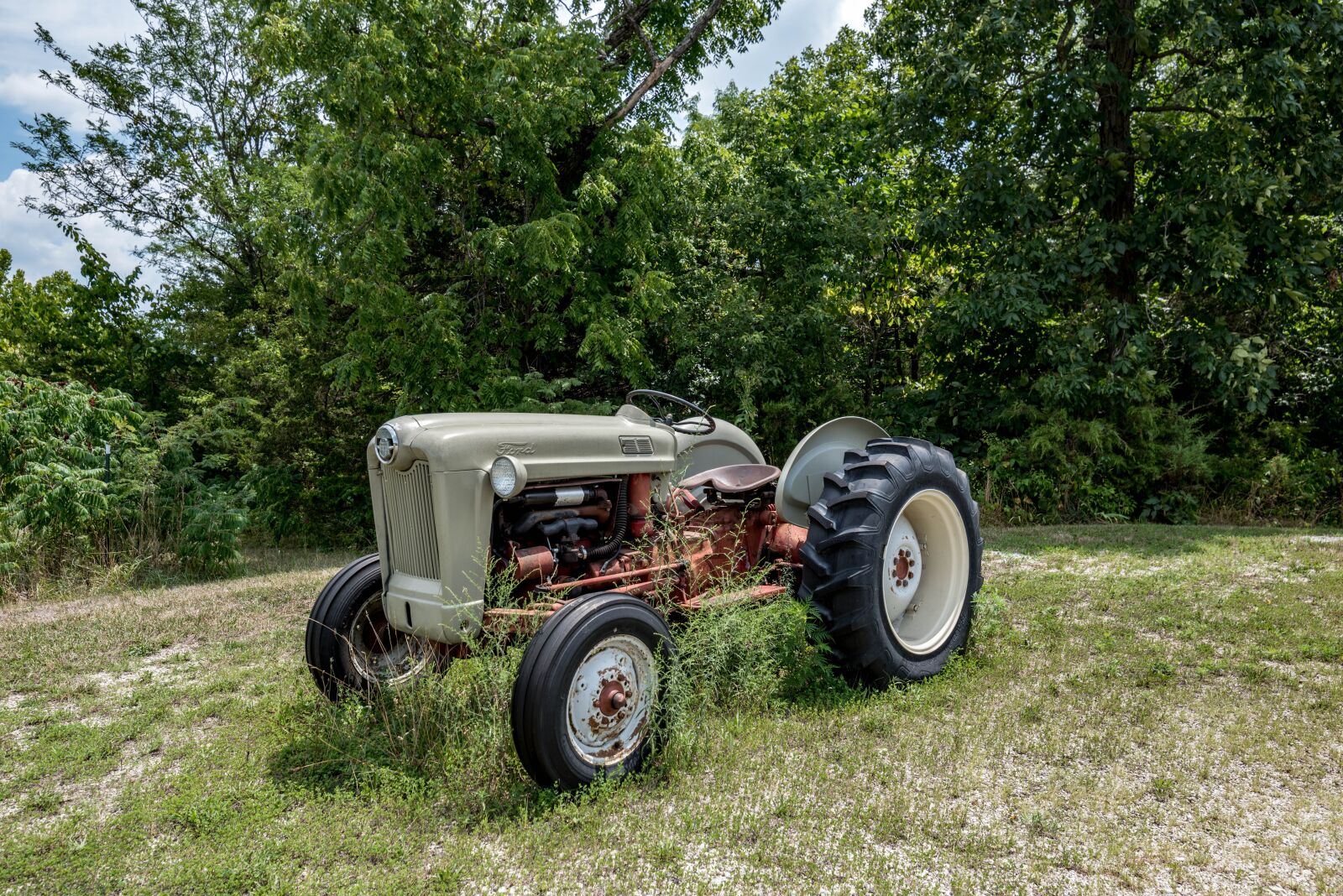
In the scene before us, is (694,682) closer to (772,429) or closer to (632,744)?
(632,744)

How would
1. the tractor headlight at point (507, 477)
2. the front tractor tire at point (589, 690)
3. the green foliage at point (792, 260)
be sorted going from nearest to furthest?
1. the front tractor tire at point (589, 690)
2. the tractor headlight at point (507, 477)
3. the green foliage at point (792, 260)

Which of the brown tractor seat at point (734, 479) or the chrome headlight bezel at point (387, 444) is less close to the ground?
the chrome headlight bezel at point (387, 444)

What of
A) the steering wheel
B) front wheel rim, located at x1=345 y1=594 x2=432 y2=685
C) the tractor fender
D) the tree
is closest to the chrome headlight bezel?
front wheel rim, located at x1=345 y1=594 x2=432 y2=685

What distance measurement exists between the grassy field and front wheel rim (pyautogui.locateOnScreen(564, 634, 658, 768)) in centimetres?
15

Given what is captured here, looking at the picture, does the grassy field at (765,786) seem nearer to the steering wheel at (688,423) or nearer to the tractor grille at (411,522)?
the tractor grille at (411,522)

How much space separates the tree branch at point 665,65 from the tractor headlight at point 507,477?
8366mm

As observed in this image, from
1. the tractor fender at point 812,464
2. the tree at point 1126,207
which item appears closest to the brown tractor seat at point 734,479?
the tractor fender at point 812,464

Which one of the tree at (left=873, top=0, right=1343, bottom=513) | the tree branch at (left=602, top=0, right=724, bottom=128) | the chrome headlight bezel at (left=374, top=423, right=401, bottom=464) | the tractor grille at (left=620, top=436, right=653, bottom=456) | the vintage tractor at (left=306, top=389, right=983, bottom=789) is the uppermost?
the tree branch at (left=602, top=0, right=724, bottom=128)

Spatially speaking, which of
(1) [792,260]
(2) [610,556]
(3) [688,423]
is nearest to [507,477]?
(2) [610,556]

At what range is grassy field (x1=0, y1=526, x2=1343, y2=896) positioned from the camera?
2.66 meters

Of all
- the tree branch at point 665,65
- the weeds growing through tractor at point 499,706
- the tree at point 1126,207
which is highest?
the tree branch at point 665,65

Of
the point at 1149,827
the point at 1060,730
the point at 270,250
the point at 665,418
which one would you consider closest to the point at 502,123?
the point at 270,250

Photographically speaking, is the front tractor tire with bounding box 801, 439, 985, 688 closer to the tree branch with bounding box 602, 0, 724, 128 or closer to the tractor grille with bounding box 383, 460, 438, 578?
the tractor grille with bounding box 383, 460, 438, 578

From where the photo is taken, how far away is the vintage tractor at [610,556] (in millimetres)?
3229
